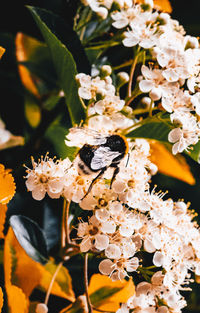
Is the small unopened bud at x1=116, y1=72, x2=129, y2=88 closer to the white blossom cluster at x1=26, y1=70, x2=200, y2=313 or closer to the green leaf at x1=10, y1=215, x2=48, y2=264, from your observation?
the white blossom cluster at x1=26, y1=70, x2=200, y2=313

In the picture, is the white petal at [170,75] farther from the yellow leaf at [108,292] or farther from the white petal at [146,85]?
the yellow leaf at [108,292]

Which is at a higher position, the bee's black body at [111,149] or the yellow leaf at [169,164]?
the bee's black body at [111,149]

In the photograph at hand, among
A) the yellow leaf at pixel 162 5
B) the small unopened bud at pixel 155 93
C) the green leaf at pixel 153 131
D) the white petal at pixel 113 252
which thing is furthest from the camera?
the yellow leaf at pixel 162 5

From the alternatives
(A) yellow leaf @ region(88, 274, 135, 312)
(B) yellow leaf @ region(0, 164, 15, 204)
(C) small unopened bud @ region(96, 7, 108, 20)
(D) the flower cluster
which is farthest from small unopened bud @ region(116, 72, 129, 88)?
(A) yellow leaf @ region(88, 274, 135, 312)

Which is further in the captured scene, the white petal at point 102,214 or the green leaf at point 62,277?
the green leaf at point 62,277

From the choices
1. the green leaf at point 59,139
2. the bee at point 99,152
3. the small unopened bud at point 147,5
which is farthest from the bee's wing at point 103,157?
the small unopened bud at point 147,5

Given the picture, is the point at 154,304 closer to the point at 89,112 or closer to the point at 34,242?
the point at 34,242

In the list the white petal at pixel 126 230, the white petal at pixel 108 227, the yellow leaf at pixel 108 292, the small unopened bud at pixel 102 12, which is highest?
the small unopened bud at pixel 102 12

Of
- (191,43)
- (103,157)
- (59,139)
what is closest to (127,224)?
(103,157)
